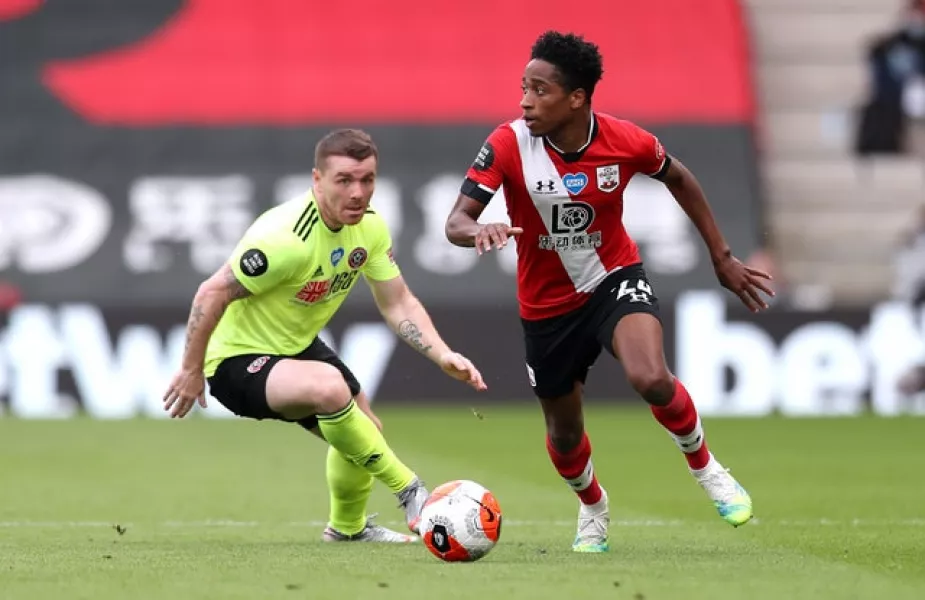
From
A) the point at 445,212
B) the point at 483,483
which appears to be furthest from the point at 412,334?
the point at 445,212

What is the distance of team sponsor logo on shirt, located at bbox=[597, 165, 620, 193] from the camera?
8719 millimetres

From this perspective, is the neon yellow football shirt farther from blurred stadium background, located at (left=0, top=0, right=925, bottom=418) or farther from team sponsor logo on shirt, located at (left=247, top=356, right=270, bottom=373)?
blurred stadium background, located at (left=0, top=0, right=925, bottom=418)

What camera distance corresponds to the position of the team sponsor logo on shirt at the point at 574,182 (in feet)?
28.4

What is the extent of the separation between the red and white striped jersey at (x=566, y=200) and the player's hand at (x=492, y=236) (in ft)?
2.45

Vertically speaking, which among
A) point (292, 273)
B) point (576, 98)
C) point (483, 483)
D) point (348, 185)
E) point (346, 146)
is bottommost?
point (483, 483)

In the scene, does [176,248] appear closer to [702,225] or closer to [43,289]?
[43,289]

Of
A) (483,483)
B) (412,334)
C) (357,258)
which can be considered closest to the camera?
(357,258)

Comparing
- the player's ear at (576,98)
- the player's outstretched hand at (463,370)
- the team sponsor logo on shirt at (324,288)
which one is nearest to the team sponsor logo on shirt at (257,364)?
the team sponsor logo on shirt at (324,288)

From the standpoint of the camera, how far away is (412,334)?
9203 mm

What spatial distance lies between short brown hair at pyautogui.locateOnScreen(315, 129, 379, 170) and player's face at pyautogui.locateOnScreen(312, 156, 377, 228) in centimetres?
2

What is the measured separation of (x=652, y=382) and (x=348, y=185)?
5.65 feet

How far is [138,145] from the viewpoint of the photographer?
2312 cm

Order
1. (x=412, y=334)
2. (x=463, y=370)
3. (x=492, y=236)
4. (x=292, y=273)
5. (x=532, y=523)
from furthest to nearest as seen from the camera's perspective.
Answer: (x=532, y=523), (x=412, y=334), (x=292, y=273), (x=463, y=370), (x=492, y=236)

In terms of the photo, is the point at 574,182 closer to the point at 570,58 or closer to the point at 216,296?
the point at 570,58
